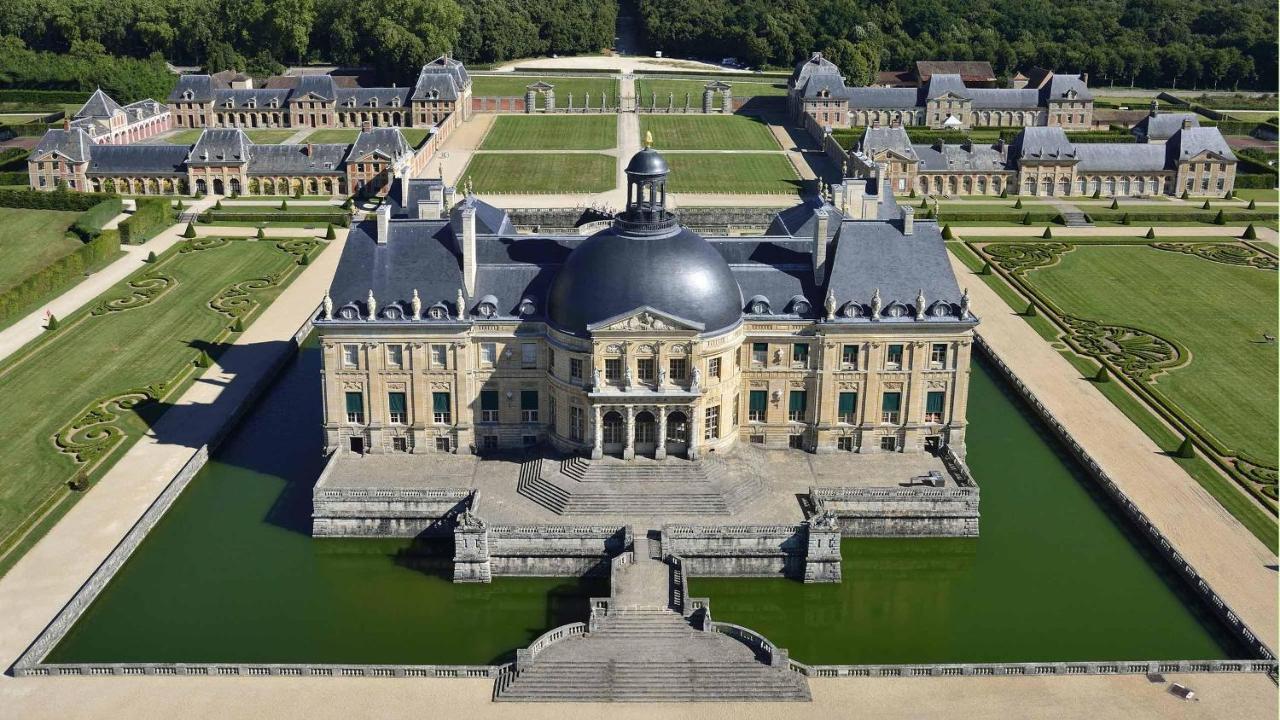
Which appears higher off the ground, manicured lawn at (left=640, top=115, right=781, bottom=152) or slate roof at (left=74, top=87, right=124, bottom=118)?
slate roof at (left=74, top=87, right=124, bottom=118)

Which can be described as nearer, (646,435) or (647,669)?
(647,669)

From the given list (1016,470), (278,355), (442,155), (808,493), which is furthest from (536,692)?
(442,155)

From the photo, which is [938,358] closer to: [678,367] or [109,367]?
[678,367]

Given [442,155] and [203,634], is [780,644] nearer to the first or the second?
[203,634]

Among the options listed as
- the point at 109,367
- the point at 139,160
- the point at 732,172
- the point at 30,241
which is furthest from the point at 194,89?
the point at 109,367

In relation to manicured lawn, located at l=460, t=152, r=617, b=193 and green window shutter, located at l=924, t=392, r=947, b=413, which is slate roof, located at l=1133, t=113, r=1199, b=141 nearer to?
manicured lawn, located at l=460, t=152, r=617, b=193

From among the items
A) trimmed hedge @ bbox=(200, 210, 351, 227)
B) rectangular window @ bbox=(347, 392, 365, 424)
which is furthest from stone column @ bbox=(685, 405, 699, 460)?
trimmed hedge @ bbox=(200, 210, 351, 227)
